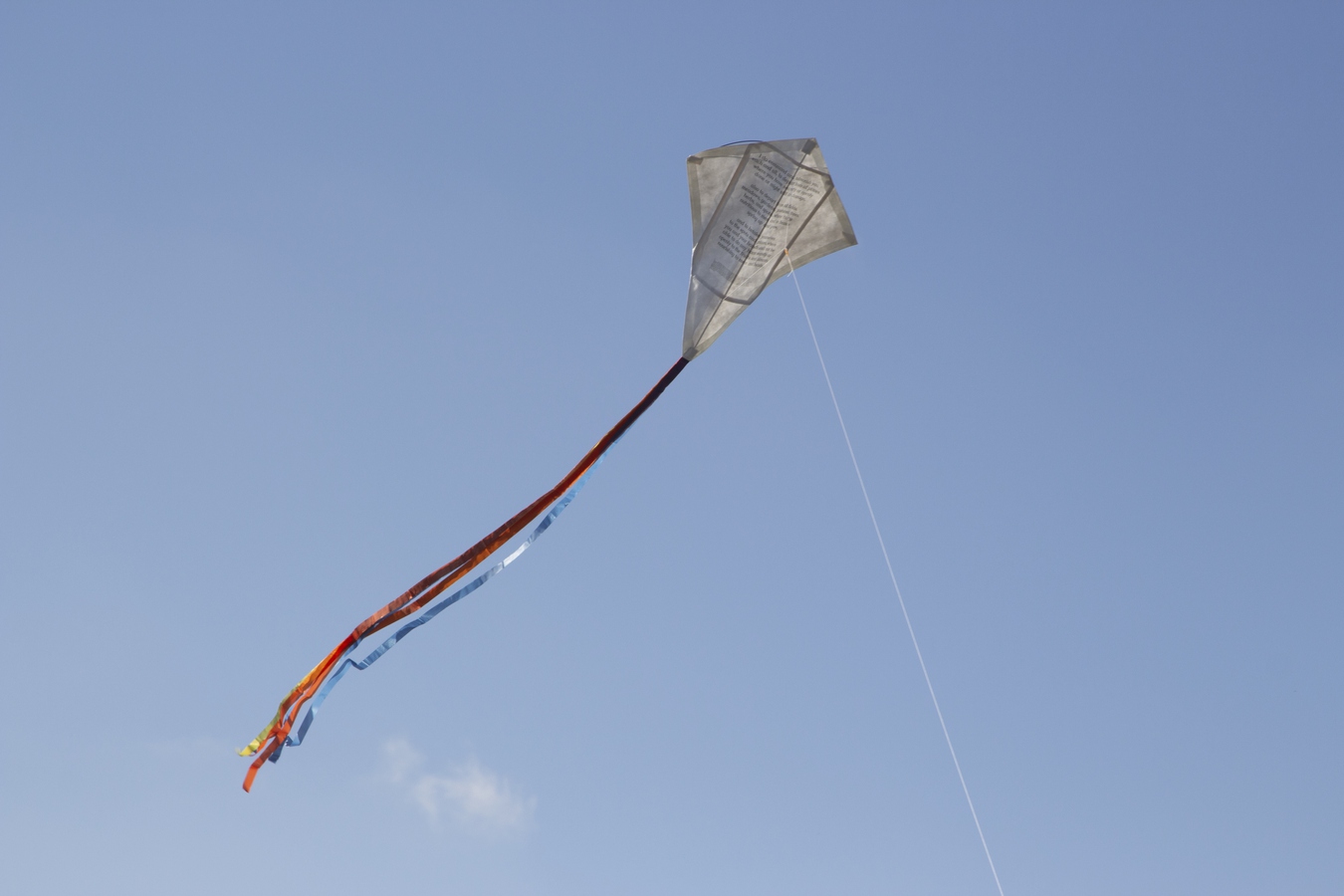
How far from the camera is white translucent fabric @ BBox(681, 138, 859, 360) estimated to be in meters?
12.5

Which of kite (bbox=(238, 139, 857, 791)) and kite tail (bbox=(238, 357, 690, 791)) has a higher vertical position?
kite (bbox=(238, 139, 857, 791))

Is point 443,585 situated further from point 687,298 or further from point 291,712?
point 687,298

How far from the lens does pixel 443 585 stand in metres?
11.2

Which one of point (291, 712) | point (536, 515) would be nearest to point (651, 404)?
point (536, 515)

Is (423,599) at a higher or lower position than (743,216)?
lower

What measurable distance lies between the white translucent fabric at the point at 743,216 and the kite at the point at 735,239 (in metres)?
0.01

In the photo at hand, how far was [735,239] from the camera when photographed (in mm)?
12758

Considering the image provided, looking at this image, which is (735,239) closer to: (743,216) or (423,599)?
(743,216)

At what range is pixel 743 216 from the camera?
12758 millimetres

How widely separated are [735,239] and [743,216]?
0.96 ft

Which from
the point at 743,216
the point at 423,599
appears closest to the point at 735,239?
the point at 743,216

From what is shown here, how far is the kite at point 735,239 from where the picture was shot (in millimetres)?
11484

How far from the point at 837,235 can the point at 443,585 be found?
6.56 m

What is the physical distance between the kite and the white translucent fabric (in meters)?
0.01
